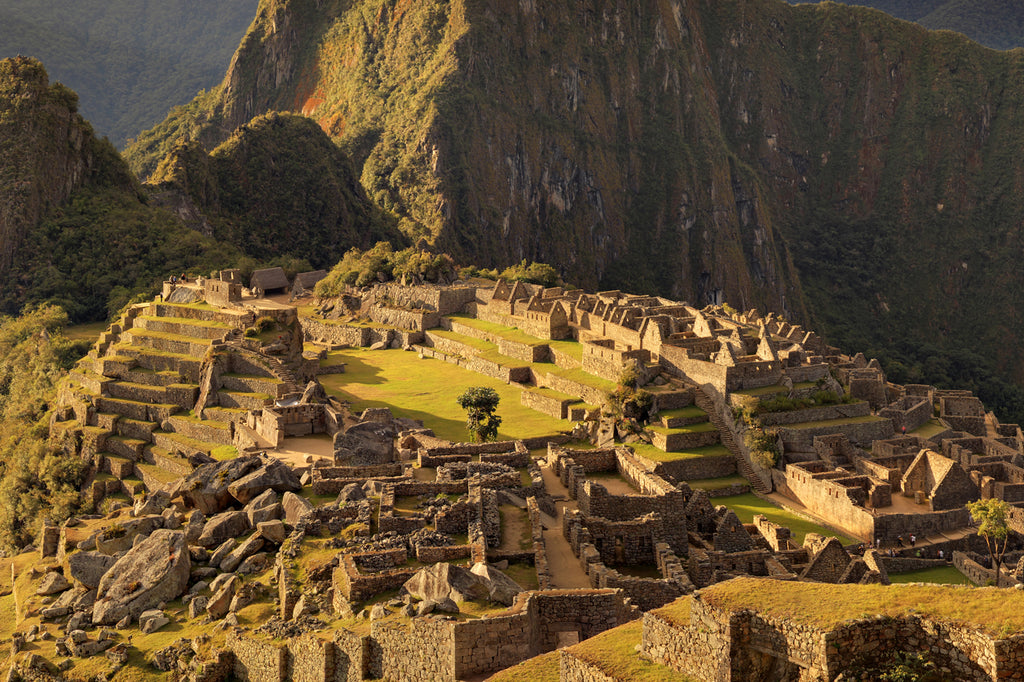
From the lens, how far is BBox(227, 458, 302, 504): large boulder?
2552cm

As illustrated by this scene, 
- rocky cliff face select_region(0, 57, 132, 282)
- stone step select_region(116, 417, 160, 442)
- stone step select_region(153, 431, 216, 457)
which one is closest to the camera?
stone step select_region(153, 431, 216, 457)

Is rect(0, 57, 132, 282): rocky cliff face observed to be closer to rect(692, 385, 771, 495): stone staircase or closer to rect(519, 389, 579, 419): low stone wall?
rect(519, 389, 579, 419): low stone wall

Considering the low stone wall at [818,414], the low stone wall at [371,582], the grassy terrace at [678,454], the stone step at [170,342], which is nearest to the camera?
the low stone wall at [371,582]

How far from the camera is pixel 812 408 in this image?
50.3 metres

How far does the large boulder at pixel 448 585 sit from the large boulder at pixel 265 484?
9.75 m

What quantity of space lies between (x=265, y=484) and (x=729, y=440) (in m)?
27.3

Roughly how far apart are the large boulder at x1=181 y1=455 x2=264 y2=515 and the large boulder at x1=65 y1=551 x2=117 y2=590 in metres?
2.48

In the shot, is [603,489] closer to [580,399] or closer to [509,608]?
[509,608]

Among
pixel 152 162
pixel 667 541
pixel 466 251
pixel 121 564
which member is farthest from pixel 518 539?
pixel 152 162

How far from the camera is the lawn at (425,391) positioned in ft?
159

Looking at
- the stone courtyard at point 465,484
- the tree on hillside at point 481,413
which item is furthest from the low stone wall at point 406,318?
the tree on hillside at point 481,413

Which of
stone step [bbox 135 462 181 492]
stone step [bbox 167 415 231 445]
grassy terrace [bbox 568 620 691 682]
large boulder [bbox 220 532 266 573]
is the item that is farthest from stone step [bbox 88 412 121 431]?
grassy terrace [bbox 568 620 691 682]

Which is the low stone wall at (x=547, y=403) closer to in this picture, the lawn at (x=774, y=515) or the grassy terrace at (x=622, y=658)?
the lawn at (x=774, y=515)

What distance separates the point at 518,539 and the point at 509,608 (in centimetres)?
385
